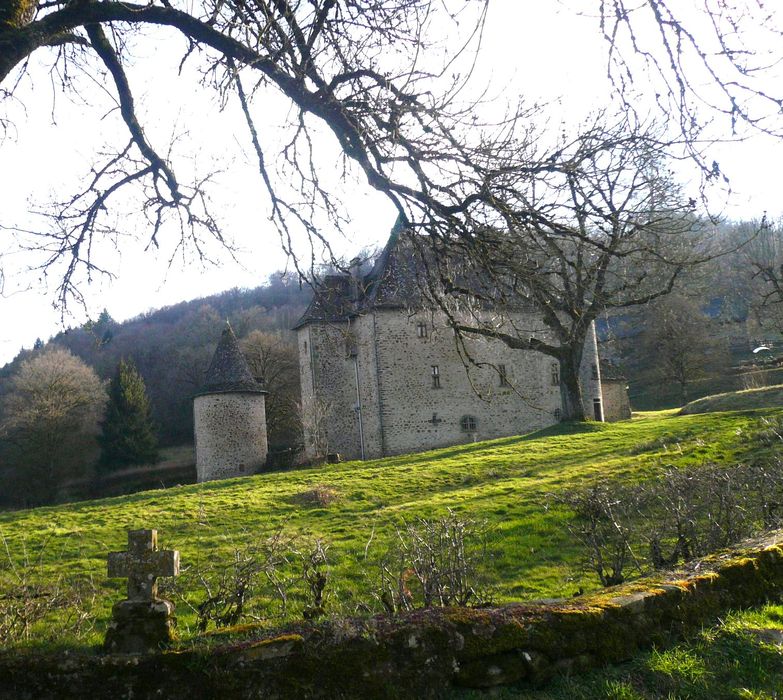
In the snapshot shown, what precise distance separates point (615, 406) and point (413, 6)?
3809 centimetres

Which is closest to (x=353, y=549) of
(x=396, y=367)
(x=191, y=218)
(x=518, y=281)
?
(x=191, y=218)

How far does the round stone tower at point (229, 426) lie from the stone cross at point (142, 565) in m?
27.5

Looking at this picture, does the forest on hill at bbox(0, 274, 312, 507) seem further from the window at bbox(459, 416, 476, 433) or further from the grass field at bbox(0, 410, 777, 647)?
the grass field at bbox(0, 410, 777, 647)

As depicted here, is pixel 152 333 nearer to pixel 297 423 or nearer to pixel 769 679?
pixel 297 423

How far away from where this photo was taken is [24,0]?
19.0ft

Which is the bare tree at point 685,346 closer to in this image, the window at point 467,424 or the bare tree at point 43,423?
the window at point 467,424

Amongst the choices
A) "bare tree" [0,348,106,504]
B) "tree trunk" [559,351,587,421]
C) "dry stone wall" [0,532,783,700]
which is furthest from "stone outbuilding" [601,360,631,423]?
"dry stone wall" [0,532,783,700]

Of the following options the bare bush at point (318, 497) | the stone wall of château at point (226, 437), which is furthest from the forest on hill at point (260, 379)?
the bare bush at point (318, 497)

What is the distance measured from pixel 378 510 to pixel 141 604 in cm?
973

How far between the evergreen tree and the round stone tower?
17.6 meters

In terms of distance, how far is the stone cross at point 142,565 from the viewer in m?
4.18

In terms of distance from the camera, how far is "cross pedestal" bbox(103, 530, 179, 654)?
3.89m

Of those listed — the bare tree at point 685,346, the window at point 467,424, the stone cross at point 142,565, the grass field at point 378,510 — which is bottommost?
the grass field at point 378,510

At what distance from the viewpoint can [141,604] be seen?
402cm
